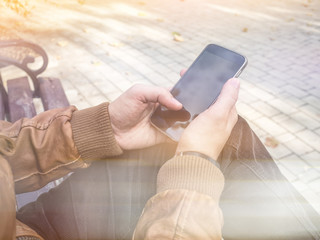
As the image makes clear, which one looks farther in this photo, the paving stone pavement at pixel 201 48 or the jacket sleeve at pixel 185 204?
the paving stone pavement at pixel 201 48

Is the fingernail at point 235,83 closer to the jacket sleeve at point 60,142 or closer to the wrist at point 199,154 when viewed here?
the wrist at point 199,154

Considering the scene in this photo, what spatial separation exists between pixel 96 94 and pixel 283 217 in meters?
3.35

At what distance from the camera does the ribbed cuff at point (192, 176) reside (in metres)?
1.01

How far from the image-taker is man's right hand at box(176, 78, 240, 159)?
1.19m

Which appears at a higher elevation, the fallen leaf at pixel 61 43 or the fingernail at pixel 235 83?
the fingernail at pixel 235 83

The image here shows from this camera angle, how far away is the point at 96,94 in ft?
13.1

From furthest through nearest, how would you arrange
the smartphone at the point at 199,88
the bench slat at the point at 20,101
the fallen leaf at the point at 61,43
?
the fallen leaf at the point at 61,43
the bench slat at the point at 20,101
the smartphone at the point at 199,88

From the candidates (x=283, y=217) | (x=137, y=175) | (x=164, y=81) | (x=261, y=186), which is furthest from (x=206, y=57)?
(x=164, y=81)

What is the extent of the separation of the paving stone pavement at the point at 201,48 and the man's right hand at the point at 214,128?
1722 mm

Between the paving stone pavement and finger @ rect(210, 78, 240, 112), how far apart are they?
5.64 feet

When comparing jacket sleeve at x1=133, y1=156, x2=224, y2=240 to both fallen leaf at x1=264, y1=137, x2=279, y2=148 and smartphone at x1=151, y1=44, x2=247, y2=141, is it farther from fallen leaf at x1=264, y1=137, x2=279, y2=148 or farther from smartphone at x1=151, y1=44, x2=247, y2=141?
fallen leaf at x1=264, y1=137, x2=279, y2=148

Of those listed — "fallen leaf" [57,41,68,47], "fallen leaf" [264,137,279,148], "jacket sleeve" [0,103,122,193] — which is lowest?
"fallen leaf" [264,137,279,148]

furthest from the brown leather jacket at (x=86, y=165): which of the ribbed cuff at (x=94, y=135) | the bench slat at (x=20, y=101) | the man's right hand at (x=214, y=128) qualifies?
the bench slat at (x=20, y=101)

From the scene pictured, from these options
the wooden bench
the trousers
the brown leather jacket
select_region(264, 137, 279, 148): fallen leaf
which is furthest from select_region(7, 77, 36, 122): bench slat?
select_region(264, 137, 279, 148): fallen leaf
